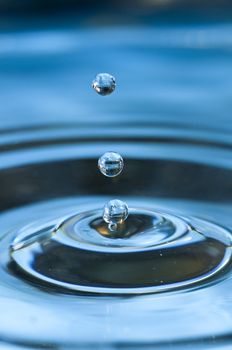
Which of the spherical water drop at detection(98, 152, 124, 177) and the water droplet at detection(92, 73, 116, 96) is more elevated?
the water droplet at detection(92, 73, 116, 96)

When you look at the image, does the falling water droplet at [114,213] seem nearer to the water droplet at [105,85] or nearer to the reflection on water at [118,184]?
the reflection on water at [118,184]

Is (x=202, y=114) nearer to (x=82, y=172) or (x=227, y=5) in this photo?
(x=82, y=172)

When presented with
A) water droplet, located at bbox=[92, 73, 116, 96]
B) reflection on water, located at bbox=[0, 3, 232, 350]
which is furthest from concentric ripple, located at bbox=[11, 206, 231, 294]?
water droplet, located at bbox=[92, 73, 116, 96]

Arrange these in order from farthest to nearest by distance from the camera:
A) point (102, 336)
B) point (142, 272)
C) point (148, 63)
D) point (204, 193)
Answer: point (148, 63)
point (204, 193)
point (142, 272)
point (102, 336)

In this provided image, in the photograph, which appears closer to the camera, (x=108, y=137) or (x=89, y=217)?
(x=89, y=217)

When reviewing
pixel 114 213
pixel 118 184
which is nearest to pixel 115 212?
pixel 114 213

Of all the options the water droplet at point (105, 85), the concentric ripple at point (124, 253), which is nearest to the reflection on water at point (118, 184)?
the concentric ripple at point (124, 253)

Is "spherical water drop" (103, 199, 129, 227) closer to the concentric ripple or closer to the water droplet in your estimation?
the concentric ripple

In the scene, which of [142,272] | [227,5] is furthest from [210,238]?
[227,5]
